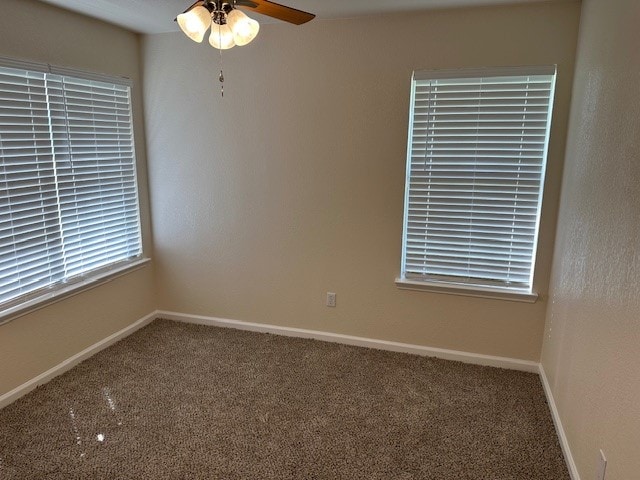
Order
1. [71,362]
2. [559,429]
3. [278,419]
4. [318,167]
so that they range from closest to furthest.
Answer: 1. [559,429]
2. [278,419]
3. [71,362]
4. [318,167]

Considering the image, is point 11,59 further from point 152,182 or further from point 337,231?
point 337,231

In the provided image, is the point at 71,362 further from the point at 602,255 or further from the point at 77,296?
the point at 602,255

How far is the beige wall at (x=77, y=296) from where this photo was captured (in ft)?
8.40

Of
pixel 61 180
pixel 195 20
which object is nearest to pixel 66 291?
pixel 61 180

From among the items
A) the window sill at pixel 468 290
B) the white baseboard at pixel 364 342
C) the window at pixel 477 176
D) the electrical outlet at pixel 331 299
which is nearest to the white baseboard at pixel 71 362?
the white baseboard at pixel 364 342

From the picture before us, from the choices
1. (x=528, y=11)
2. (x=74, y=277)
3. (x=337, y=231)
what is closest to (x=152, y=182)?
(x=74, y=277)

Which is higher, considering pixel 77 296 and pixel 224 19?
pixel 224 19

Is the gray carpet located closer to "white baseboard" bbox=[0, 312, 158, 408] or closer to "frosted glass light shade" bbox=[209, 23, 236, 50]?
"white baseboard" bbox=[0, 312, 158, 408]

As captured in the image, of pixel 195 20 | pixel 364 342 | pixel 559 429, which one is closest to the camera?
pixel 195 20

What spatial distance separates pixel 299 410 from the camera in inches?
101

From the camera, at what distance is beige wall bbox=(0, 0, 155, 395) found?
256cm

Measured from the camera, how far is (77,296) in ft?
9.99

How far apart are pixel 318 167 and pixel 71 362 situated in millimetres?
2186

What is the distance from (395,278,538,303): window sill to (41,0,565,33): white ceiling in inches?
70.4
